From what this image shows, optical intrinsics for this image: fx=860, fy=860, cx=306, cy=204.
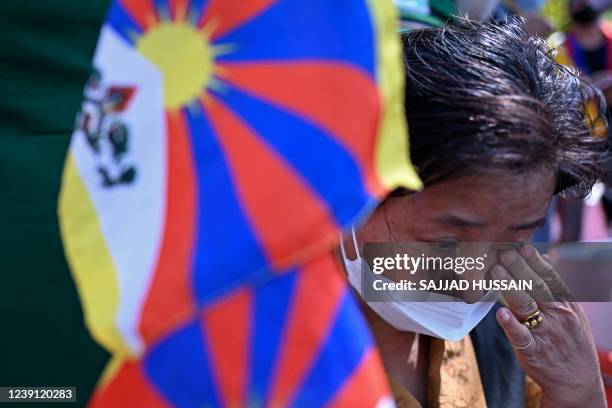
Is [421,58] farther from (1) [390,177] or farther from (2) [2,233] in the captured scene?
(2) [2,233]

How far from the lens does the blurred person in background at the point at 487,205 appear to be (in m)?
1.31

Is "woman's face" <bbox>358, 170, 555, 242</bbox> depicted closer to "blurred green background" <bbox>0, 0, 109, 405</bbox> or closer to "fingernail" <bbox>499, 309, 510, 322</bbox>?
"fingernail" <bbox>499, 309, 510, 322</bbox>

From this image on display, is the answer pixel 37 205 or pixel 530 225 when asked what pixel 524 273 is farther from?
pixel 37 205

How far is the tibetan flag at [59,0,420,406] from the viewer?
0.78m

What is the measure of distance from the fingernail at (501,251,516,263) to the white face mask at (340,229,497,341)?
0.08 meters

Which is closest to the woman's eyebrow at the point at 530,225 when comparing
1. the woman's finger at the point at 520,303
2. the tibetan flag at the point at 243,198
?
the woman's finger at the point at 520,303

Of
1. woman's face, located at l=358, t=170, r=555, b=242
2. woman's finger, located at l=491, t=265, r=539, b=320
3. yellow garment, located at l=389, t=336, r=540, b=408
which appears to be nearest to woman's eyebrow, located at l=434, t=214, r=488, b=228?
woman's face, located at l=358, t=170, r=555, b=242

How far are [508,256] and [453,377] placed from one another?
0.98 ft

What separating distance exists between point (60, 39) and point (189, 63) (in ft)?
2.50

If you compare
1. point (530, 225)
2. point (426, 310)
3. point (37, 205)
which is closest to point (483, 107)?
point (530, 225)

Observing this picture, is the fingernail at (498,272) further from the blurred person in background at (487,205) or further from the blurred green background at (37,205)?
the blurred green background at (37,205)

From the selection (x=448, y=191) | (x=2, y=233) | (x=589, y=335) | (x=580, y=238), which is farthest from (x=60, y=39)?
(x=580, y=238)

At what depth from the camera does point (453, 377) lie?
1.63 meters

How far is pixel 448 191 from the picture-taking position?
1.37 meters
